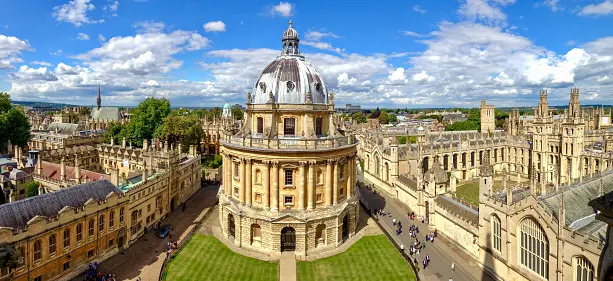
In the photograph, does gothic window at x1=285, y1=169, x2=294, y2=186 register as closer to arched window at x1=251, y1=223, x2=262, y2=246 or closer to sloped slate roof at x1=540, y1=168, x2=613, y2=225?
arched window at x1=251, y1=223, x2=262, y2=246

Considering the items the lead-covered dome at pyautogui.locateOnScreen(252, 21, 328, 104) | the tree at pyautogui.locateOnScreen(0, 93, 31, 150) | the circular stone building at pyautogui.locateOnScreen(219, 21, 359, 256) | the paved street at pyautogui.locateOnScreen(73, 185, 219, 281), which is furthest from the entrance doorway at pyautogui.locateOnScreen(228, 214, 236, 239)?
the tree at pyautogui.locateOnScreen(0, 93, 31, 150)

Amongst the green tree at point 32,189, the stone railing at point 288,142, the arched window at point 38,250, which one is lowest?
the arched window at point 38,250

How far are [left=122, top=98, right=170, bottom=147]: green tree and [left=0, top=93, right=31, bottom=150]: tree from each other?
16.2 m

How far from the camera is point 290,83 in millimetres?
35844

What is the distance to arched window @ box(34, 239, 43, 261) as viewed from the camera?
26.1 m

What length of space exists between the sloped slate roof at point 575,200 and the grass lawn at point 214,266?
2116 cm

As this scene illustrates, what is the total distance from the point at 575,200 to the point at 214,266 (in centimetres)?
2858

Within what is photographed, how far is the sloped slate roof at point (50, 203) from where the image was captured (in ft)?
82.8

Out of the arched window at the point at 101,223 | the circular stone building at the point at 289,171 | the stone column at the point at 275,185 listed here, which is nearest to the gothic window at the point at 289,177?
the circular stone building at the point at 289,171

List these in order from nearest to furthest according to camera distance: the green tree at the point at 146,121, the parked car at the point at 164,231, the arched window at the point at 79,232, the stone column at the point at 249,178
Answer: the arched window at the point at 79,232 < the stone column at the point at 249,178 < the parked car at the point at 164,231 < the green tree at the point at 146,121

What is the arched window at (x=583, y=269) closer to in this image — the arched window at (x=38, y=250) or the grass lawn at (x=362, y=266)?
the grass lawn at (x=362, y=266)

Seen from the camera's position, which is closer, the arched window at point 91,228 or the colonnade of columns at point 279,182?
the arched window at point 91,228

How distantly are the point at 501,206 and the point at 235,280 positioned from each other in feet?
69.5

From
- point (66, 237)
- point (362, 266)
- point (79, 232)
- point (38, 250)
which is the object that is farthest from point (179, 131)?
point (362, 266)
